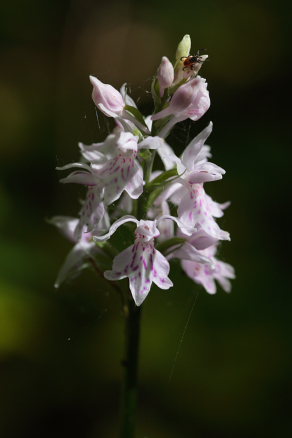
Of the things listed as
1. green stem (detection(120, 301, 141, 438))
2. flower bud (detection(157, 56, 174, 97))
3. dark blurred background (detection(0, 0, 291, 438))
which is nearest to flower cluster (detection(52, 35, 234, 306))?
flower bud (detection(157, 56, 174, 97))

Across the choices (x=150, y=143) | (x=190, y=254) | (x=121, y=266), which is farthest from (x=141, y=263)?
(x=150, y=143)

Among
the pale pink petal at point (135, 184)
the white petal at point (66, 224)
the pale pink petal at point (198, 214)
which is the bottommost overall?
the white petal at point (66, 224)

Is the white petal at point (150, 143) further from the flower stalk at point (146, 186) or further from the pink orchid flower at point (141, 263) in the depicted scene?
the pink orchid flower at point (141, 263)

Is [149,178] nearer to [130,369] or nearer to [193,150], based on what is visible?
[193,150]

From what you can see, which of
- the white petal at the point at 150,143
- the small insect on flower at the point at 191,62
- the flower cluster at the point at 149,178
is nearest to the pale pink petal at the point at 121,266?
the flower cluster at the point at 149,178
